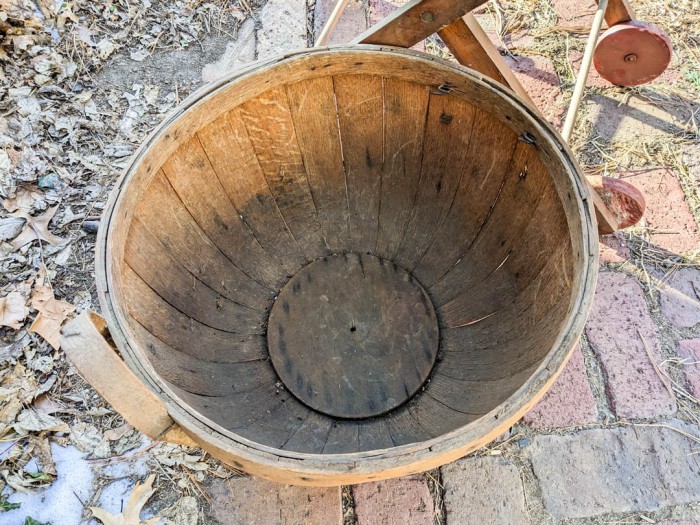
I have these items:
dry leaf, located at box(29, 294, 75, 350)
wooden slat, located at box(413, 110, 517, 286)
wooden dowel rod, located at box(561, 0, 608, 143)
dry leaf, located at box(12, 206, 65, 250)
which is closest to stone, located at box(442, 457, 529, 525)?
wooden slat, located at box(413, 110, 517, 286)

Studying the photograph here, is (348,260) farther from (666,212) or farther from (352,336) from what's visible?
(666,212)

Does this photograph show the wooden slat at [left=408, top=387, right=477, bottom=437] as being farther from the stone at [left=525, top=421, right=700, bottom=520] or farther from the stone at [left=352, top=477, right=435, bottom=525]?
the stone at [left=525, top=421, right=700, bottom=520]

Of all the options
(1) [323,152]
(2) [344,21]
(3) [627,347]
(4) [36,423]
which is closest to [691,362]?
(3) [627,347]

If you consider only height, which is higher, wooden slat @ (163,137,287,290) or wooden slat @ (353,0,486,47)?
wooden slat @ (353,0,486,47)

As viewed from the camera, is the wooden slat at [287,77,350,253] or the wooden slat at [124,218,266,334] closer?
the wooden slat at [124,218,266,334]

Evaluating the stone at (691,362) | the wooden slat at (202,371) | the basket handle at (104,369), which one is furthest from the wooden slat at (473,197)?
the basket handle at (104,369)
